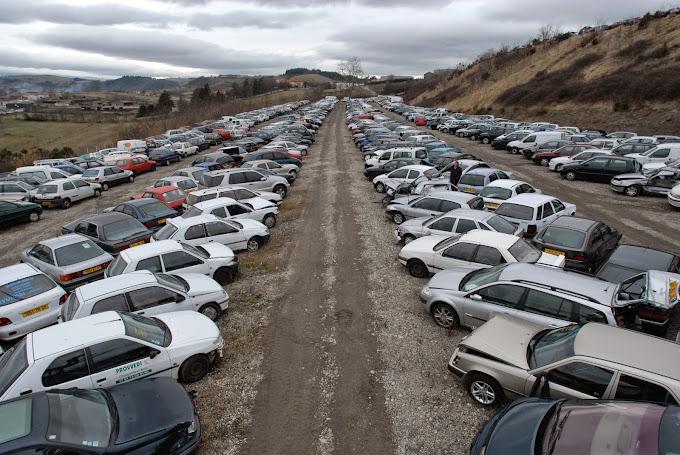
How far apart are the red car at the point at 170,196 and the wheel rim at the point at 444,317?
12.0m

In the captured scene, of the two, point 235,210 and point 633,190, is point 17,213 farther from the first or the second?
point 633,190

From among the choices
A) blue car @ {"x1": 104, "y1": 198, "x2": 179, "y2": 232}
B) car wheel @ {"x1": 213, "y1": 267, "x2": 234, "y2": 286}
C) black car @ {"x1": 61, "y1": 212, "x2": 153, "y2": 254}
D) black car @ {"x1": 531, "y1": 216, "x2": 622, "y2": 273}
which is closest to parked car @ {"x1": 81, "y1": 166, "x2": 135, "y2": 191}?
blue car @ {"x1": 104, "y1": 198, "x2": 179, "y2": 232}

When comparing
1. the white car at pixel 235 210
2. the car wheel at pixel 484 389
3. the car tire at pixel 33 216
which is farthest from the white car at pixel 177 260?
the car tire at pixel 33 216

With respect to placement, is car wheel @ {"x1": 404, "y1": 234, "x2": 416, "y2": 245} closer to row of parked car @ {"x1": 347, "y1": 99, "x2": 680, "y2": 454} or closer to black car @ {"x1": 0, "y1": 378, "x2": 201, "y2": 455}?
row of parked car @ {"x1": 347, "y1": 99, "x2": 680, "y2": 454}

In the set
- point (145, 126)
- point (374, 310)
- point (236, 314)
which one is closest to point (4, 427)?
point (236, 314)

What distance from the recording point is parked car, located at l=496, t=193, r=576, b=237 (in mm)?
11492

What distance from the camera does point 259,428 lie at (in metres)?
5.95

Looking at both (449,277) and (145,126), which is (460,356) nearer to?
(449,277)

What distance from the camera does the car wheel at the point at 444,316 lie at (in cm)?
808

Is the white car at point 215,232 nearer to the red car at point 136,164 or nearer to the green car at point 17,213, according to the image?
the green car at point 17,213

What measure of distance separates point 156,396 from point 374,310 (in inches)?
190

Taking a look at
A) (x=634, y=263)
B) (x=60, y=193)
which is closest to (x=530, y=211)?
(x=634, y=263)

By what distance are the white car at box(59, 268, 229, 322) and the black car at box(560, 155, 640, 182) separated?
728 inches

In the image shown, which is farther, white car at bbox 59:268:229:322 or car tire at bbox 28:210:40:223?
car tire at bbox 28:210:40:223
